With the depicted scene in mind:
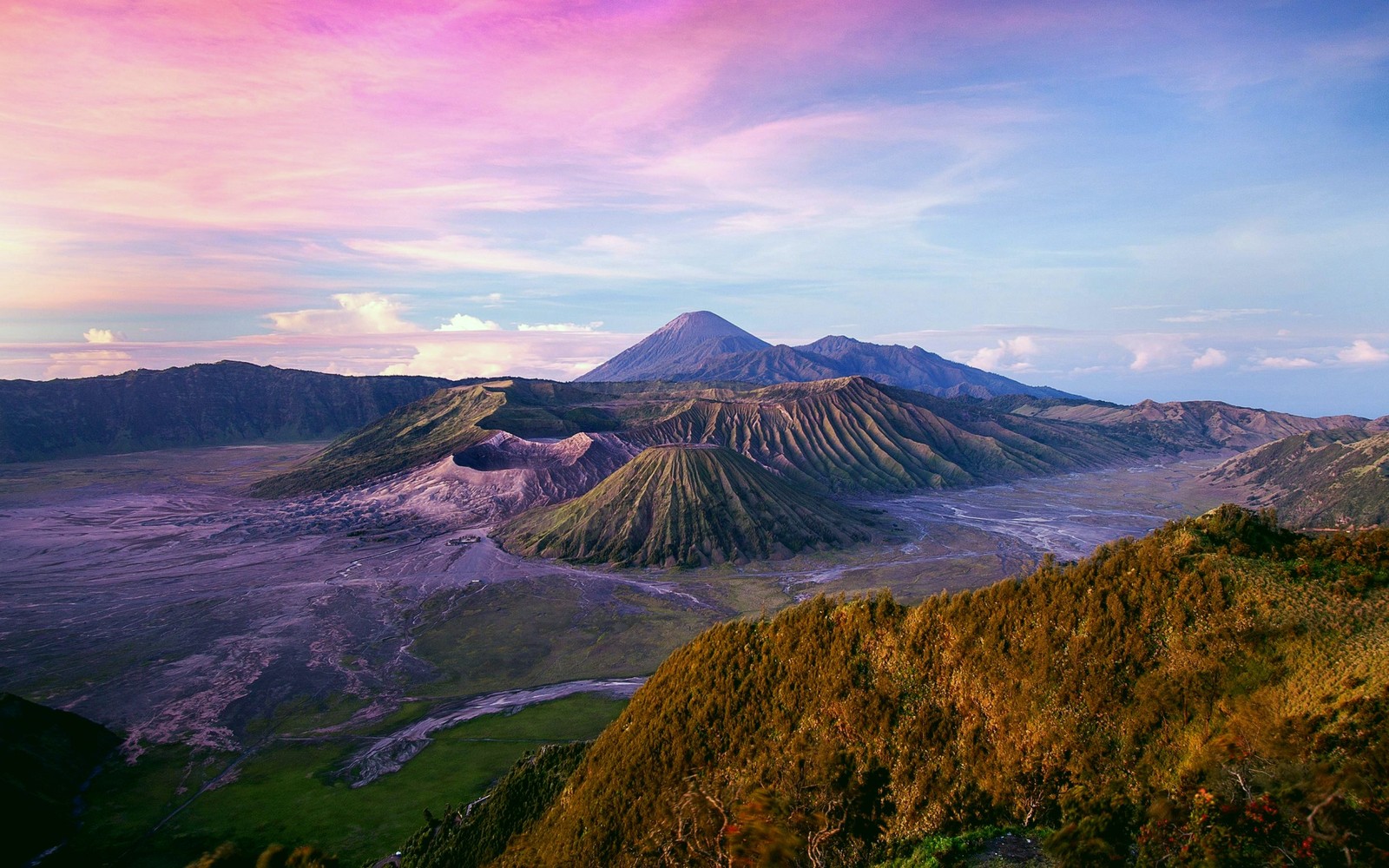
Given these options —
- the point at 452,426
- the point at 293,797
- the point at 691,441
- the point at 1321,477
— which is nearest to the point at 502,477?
the point at 691,441

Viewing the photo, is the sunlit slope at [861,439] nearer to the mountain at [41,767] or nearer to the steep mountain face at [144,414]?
the mountain at [41,767]

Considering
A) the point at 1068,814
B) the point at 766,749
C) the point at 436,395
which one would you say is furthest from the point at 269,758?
the point at 436,395

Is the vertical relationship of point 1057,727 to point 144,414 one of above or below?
below

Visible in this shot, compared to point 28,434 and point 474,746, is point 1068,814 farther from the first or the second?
point 28,434

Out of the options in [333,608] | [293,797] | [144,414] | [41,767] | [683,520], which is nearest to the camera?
[41,767]

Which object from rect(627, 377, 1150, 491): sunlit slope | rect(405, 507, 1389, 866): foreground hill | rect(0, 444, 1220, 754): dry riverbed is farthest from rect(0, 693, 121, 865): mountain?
rect(627, 377, 1150, 491): sunlit slope

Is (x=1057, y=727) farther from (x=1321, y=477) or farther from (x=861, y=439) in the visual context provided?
(x=1321, y=477)
